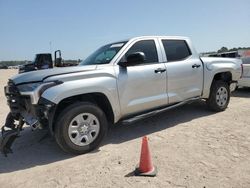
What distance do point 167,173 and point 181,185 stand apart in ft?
1.17

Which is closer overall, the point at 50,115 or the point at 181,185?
the point at 181,185

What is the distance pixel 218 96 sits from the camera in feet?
23.5

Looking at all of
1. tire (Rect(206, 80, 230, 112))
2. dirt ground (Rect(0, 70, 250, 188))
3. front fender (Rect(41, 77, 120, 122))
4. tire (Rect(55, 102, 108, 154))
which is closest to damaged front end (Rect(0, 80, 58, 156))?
front fender (Rect(41, 77, 120, 122))

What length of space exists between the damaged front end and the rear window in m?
2.73

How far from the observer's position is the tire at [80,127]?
4469 millimetres

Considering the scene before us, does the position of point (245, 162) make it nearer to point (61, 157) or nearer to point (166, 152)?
point (166, 152)

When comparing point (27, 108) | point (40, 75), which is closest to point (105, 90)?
point (40, 75)

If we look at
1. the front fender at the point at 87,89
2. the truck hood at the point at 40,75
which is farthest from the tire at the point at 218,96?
the truck hood at the point at 40,75

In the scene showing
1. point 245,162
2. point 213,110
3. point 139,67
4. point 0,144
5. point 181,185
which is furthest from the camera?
point 213,110

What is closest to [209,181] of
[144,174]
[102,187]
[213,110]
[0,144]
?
[144,174]

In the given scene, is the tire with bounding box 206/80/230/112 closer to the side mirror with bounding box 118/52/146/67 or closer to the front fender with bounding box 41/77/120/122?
the side mirror with bounding box 118/52/146/67

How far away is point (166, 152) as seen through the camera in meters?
4.58

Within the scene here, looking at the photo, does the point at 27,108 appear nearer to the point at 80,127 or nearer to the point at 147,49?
the point at 80,127

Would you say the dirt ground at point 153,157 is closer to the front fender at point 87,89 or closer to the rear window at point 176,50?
the front fender at point 87,89
